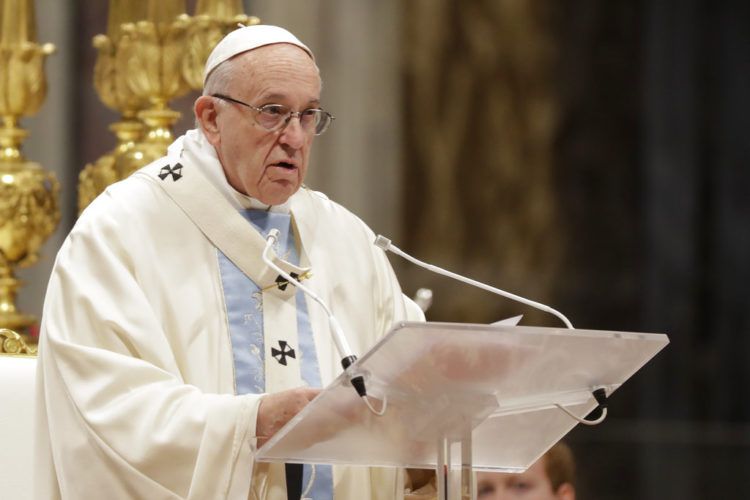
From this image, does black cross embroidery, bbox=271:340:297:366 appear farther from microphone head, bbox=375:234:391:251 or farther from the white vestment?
microphone head, bbox=375:234:391:251

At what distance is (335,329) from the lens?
10.7ft

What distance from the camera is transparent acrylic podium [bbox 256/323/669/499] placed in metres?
2.91

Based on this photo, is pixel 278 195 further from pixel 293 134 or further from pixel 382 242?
pixel 382 242

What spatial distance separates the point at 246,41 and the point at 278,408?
91 centimetres

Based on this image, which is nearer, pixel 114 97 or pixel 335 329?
pixel 335 329

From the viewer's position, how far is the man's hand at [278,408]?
3.22 metres

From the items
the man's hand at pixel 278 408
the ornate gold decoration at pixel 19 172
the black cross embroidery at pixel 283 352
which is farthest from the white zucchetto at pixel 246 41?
the ornate gold decoration at pixel 19 172

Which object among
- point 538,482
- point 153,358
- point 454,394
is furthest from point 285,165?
point 538,482

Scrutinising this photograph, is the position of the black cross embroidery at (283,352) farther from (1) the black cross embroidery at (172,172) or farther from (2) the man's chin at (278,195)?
(1) the black cross embroidery at (172,172)

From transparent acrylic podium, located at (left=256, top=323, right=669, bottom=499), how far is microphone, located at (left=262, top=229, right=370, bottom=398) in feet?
0.09

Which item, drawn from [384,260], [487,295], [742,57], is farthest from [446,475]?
[742,57]

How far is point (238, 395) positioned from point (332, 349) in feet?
1.16

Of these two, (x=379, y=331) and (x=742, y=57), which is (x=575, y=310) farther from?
(x=379, y=331)

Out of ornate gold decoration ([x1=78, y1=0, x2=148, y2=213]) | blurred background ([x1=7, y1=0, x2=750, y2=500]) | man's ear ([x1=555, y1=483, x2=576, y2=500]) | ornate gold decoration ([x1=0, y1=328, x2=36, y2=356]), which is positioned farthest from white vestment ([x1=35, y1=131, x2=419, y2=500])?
blurred background ([x1=7, y1=0, x2=750, y2=500])
